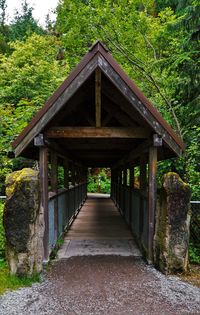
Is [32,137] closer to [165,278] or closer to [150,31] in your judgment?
[165,278]

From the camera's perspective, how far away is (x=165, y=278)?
195 inches

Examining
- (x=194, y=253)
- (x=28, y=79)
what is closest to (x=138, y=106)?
(x=194, y=253)

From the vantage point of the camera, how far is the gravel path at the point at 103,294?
151 inches

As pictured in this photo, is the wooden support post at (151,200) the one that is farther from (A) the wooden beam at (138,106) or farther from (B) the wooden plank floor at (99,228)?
(B) the wooden plank floor at (99,228)

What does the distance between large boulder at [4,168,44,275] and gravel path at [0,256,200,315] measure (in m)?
0.47

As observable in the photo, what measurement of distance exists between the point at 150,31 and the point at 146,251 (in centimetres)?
1094

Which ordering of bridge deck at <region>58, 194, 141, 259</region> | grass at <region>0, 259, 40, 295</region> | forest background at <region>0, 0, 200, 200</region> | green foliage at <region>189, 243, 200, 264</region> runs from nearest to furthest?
grass at <region>0, 259, 40, 295</region>
green foliage at <region>189, 243, 200, 264</region>
bridge deck at <region>58, 194, 141, 259</region>
forest background at <region>0, 0, 200, 200</region>

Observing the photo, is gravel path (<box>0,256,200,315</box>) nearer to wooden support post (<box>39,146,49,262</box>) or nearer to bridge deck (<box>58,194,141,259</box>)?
wooden support post (<box>39,146,49,262</box>)

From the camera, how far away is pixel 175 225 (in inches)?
200

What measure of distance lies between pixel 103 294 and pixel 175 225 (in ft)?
5.84

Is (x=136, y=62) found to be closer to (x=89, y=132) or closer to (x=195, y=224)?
(x=89, y=132)

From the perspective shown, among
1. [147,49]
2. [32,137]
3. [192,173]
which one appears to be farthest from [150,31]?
[32,137]

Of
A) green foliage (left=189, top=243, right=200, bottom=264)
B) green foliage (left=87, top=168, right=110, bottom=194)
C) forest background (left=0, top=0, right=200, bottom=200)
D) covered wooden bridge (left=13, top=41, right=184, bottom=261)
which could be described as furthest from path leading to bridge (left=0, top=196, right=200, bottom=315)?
green foliage (left=87, top=168, right=110, bottom=194)

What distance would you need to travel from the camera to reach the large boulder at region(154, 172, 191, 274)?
16.7 ft
